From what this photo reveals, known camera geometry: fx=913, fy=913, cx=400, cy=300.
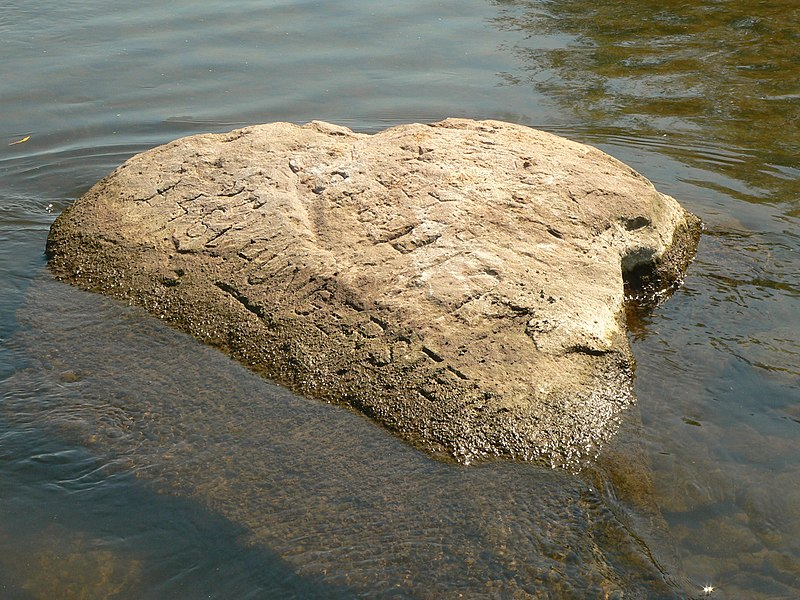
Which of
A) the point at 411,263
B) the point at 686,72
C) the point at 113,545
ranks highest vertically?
the point at 411,263

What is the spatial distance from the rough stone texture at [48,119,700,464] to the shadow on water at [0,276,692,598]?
0.21 m

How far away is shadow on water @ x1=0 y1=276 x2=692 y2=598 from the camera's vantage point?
3.05 m

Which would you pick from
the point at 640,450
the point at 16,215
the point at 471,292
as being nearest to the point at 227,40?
the point at 16,215

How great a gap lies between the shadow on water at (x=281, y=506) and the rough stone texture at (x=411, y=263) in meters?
0.21

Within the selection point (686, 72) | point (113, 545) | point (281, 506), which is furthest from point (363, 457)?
point (686, 72)

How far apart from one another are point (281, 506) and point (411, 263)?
1290 mm

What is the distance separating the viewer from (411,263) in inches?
161

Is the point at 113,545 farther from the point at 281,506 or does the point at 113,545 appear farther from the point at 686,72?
the point at 686,72

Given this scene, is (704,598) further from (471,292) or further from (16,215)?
(16,215)

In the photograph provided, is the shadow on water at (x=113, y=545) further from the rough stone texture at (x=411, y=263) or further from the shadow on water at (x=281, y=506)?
the rough stone texture at (x=411, y=263)

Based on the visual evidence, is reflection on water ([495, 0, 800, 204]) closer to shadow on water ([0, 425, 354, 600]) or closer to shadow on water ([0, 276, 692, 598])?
shadow on water ([0, 276, 692, 598])

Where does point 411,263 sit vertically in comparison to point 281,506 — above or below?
above

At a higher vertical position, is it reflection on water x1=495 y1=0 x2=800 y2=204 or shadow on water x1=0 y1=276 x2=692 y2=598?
reflection on water x1=495 y1=0 x2=800 y2=204

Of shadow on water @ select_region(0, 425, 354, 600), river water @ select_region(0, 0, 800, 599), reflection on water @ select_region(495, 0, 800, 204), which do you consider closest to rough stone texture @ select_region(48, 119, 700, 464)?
river water @ select_region(0, 0, 800, 599)
